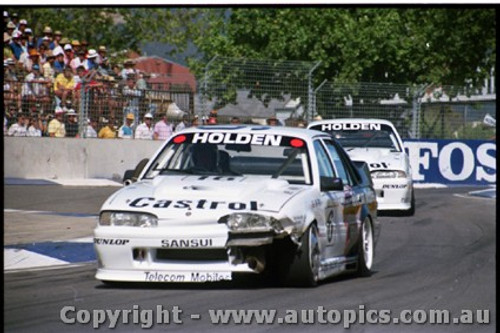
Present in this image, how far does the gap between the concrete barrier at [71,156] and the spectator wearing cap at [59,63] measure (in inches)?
51.3

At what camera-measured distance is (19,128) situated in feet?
70.7

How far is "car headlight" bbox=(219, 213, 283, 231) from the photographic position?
804 cm

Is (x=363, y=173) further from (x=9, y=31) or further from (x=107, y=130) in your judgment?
(x=9, y=31)

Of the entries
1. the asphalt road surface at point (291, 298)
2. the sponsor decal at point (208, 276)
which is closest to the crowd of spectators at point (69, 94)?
the asphalt road surface at point (291, 298)

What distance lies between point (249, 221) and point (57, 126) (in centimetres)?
1449

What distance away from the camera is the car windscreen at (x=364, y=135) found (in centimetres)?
1773

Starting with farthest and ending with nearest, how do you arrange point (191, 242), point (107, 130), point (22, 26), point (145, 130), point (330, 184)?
point (22, 26) → point (145, 130) → point (107, 130) → point (330, 184) → point (191, 242)

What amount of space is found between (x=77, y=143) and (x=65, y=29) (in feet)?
73.6

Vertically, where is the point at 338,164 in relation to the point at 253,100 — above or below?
below

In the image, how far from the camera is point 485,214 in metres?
18.3

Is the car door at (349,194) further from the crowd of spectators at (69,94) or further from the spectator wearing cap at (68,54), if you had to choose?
the spectator wearing cap at (68,54)

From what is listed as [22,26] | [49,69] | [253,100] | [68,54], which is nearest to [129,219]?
[49,69]

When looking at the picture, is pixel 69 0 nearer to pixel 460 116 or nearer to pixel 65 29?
pixel 460 116

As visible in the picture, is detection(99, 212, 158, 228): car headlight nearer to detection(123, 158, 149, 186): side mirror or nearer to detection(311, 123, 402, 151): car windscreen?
detection(123, 158, 149, 186): side mirror
